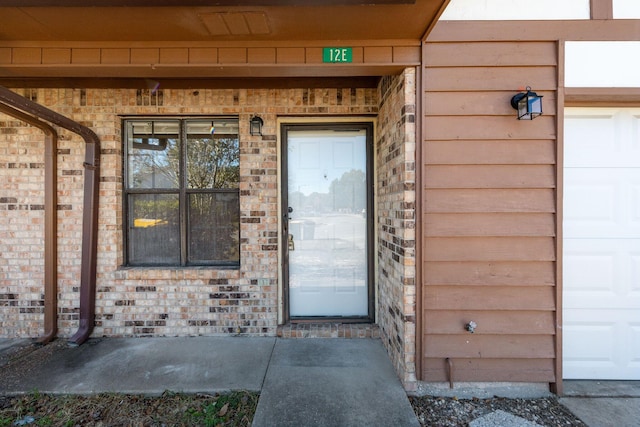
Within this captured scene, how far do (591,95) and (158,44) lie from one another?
317cm

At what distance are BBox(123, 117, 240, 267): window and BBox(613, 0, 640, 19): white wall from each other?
3.19 metres

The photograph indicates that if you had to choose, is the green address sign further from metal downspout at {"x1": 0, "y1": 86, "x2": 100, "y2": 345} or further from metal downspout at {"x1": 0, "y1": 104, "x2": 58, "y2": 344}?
metal downspout at {"x1": 0, "y1": 104, "x2": 58, "y2": 344}

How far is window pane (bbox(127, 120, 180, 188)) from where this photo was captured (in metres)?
3.05

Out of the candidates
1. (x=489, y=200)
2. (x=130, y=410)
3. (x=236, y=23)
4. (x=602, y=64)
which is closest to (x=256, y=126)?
(x=236, y=23)

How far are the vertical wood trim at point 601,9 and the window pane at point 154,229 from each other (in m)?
3.79

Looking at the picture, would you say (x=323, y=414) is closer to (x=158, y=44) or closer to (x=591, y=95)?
(x=158, y=44)

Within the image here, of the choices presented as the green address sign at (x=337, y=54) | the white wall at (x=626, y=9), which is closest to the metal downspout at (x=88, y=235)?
the green address sign at (x=337, y=54)

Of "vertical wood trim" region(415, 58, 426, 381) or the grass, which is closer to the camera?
the grass

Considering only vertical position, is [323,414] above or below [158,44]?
below

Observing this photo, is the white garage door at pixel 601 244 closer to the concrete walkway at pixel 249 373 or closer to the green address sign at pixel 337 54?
the concrete walkway at pixel 249 373

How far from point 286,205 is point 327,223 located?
0.46 meters

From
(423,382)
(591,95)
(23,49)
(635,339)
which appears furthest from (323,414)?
(23,49)

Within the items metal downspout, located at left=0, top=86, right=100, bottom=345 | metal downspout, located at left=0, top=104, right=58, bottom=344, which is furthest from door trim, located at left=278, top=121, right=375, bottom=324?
metal downspout, located at left=0, top=104, right=58, bottom=344

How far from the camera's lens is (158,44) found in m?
2.15
